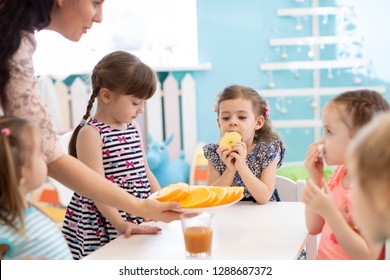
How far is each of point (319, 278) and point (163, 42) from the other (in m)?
2.55

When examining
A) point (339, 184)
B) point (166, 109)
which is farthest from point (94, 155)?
point (166, 109)

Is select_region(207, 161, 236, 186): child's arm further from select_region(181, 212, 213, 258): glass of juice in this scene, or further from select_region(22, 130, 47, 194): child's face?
select_region(22, 130, 47, 194): child's face

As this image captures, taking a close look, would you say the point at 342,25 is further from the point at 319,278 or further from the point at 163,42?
the point at 319,278

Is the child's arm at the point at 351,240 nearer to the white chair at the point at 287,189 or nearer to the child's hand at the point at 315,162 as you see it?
the child's hand at the point at 315,162

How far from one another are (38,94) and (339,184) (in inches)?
20.9

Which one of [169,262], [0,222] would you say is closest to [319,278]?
[169,262]

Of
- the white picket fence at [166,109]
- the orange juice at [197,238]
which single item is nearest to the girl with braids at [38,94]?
the orange juice at [197,238]

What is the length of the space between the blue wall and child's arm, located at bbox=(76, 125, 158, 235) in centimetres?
199

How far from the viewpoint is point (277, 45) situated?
10.3ft

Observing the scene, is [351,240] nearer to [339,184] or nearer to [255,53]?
[339,184]

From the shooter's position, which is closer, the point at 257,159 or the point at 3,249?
the point at 3,249

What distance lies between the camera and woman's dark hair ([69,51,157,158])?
4.25 ft

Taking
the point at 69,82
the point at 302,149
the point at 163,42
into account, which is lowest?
the point at 302,149

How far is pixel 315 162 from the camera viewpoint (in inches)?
40.6
